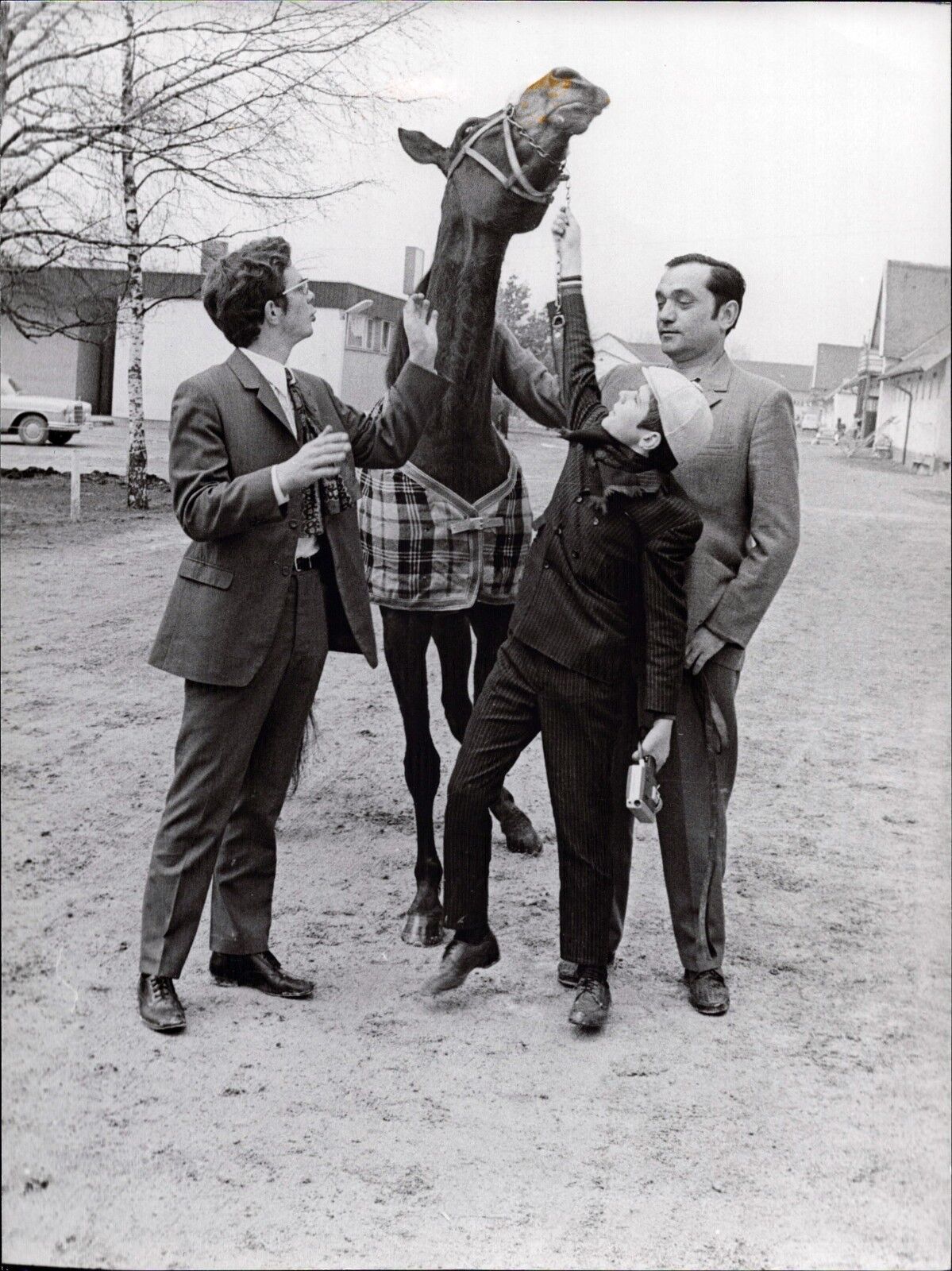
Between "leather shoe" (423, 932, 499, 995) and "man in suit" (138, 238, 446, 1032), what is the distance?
1.03 feet

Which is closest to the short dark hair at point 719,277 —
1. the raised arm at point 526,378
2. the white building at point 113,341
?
the raised arm at point 526,378

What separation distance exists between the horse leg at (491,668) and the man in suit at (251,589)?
1.88 feet

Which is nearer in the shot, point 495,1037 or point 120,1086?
point 120,1086

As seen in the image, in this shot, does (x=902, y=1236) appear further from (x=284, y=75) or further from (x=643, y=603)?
(x=284, y=75)

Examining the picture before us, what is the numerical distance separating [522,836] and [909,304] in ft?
5.89

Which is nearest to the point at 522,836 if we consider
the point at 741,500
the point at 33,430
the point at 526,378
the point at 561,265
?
the point at 741,500

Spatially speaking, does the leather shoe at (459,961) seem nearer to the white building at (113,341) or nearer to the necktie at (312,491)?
the necktie at (312,491)

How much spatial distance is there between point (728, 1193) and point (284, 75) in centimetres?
269

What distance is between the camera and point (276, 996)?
3.18 metres

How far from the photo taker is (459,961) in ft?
10.7

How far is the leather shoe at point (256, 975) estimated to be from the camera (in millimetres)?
3193

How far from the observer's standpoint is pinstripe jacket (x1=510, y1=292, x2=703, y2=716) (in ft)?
10.1

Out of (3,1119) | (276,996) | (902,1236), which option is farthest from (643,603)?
(3,1119)

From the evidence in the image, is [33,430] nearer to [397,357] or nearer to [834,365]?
[397,357]
